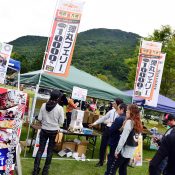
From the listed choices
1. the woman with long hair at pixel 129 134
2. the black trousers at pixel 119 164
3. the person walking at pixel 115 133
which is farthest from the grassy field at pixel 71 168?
the woman with long hair at pixel 129 134

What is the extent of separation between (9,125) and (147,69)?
690 centimetres

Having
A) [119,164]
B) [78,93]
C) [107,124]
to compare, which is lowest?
[119,164]

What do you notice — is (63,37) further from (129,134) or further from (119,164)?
(119,164)

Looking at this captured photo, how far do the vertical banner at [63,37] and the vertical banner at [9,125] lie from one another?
310cm

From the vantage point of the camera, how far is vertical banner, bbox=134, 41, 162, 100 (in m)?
10.3

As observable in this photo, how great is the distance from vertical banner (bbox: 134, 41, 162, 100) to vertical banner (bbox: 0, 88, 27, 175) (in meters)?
6.42

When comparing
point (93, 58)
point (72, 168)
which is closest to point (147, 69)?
point (72, 168)

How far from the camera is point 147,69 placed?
1043cm

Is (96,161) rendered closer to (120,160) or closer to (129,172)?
(129,172)

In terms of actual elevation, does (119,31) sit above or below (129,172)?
above

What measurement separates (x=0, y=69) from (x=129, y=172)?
584cm

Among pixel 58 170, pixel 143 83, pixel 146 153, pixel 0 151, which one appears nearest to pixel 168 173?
pixel 0 151

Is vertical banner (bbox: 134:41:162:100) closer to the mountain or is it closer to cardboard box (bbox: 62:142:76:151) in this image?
cardboard box (bbox: 62:142:76:151)

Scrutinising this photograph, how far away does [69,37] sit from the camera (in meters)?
7.74
